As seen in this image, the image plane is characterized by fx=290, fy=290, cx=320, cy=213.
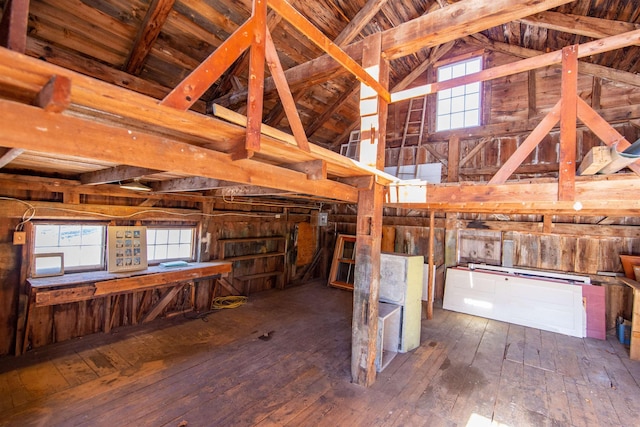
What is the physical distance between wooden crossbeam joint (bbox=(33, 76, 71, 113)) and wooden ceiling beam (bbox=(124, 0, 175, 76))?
9.34ft

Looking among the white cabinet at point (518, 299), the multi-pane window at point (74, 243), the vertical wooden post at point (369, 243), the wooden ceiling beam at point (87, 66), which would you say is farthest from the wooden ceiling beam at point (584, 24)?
the multi-pane window at point (74, 243)

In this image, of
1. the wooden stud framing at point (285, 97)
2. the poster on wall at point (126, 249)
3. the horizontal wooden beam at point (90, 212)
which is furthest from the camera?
the poster on wall at point (126, 249)

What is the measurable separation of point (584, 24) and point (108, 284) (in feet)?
23.9

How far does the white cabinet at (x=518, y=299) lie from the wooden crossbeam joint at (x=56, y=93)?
6.17 m

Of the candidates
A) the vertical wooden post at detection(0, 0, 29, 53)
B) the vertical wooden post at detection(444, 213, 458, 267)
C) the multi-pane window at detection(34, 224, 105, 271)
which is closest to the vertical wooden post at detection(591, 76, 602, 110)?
the vertical wooden post at detection(444, 213, 458, 267)

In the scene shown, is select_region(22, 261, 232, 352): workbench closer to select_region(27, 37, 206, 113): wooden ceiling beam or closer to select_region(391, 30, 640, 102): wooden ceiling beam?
select_region(27, 37, 206, 113): wooden ceiling beam

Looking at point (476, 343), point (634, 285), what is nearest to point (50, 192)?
point (476, 343)

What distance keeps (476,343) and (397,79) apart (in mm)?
5353

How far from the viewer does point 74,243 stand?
3980 mm

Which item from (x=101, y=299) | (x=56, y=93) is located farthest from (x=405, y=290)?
(x=101, y=299)

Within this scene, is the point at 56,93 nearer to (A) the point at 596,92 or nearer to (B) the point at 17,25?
(B) the point at 17,25

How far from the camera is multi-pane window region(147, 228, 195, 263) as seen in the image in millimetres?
4789

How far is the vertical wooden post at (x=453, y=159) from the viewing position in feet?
19.3

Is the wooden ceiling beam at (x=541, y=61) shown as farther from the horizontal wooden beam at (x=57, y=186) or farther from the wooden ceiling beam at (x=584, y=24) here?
the horizontal wooden beam at (x=57, y=186)
